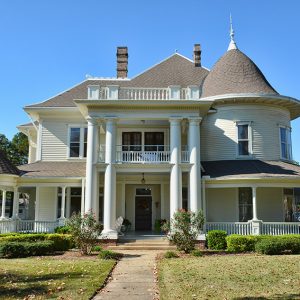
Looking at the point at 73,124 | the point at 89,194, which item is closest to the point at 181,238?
the point at 89,194

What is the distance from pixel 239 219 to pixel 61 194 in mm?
10637

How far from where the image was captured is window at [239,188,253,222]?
22.6m

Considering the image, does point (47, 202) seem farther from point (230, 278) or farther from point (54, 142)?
point (230, 278)

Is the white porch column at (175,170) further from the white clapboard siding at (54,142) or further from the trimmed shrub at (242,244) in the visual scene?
the white clapboard siding at (54,142)

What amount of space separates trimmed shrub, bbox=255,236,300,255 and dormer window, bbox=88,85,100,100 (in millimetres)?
10964

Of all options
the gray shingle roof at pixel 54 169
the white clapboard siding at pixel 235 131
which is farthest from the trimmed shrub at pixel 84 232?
the white clapboard siding at pixel 235 131

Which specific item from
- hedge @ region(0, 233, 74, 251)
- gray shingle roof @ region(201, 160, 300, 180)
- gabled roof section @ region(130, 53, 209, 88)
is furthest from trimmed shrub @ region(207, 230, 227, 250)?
gabled roof section @ region(130, 53, 209, 88)

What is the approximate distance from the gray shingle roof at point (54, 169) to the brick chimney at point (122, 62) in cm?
849

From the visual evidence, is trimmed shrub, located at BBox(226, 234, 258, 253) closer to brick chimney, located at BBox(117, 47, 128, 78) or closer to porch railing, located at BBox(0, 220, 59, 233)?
porch railing, located at BBox(0, 220, 59, 233)

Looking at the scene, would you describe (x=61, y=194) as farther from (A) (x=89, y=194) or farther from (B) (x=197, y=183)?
(B) (x=197, y=183)

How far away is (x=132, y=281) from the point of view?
34.9 ft

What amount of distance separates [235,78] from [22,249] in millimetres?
16075

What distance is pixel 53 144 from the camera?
24.7 m

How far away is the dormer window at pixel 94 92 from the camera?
20.9m
